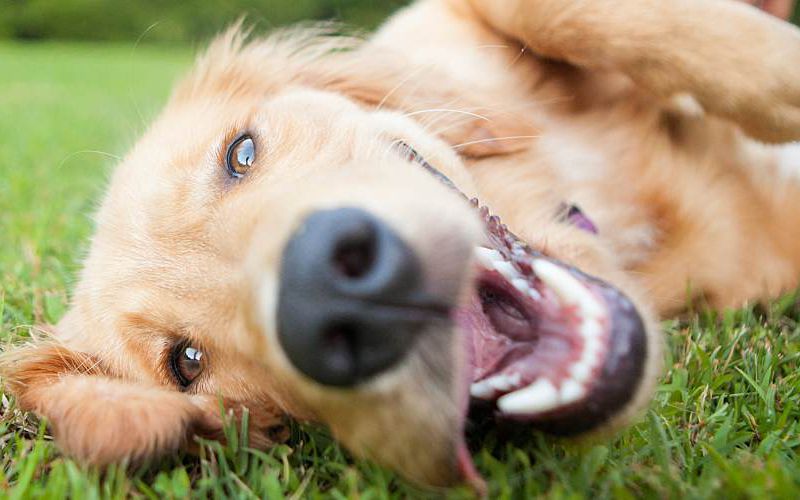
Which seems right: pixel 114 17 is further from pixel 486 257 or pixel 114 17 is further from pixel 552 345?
pixel 552 345

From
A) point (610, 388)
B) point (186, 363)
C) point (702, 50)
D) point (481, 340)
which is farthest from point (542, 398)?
point (702, 50)

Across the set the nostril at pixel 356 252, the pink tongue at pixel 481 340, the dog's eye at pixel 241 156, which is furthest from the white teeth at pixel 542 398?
the dog's eye at pixel 241 156

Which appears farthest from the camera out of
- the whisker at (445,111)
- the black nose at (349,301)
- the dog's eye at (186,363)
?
the whisker at (445,111)

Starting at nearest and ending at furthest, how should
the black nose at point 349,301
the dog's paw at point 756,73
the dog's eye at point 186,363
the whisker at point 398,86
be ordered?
the black nose at point 349,301 → the dog's eye at point 186,363 → the dog's paw at point 756,73 → the whisker at point 398,86

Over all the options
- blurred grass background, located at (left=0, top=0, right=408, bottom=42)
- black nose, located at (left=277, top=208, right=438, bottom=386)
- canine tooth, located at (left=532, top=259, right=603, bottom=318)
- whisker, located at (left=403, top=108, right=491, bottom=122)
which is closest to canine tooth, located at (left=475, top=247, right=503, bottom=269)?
canine tooth, located at (left=532, top=259, right=603, bottom=318)

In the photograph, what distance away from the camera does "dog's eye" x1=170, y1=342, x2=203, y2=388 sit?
195 cm

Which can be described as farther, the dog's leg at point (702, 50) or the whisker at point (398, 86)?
the whisker at point (398, 86)

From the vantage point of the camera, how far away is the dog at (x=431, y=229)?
4.40ft

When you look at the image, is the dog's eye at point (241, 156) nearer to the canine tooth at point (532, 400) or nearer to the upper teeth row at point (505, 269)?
the upper teeth row at point (505, 269)

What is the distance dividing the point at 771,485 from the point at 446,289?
66cm

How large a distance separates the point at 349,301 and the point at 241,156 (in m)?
1.07

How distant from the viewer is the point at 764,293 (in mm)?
2592

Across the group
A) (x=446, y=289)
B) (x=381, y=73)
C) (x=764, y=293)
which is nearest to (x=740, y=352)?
(x=764, y=293)

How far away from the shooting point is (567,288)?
172cm
